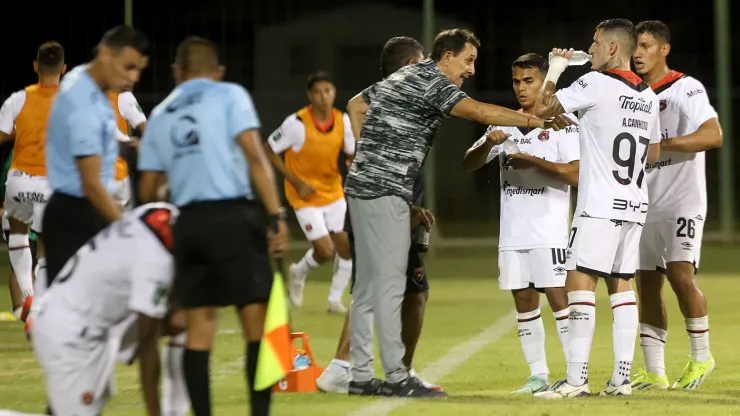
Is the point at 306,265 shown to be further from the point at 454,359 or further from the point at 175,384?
the point at 175,384

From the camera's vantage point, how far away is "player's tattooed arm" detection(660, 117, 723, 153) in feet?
26.2

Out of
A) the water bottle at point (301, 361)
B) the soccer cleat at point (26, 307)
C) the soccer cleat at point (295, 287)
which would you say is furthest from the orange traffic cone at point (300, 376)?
the soccer cleat at point (295, 287)

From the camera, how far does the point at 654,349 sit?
8070 mm

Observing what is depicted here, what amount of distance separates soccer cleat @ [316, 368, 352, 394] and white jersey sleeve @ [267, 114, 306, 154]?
4.48 metres

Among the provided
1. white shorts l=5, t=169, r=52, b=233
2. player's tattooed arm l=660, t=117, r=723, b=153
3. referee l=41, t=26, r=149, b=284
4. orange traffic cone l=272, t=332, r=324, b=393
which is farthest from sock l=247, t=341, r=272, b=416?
white shorts l=5, t=169, r=52, b=233

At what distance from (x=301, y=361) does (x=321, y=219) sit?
178 inches

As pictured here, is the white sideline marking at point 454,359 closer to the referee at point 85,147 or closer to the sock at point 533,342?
the sock at point 533,342

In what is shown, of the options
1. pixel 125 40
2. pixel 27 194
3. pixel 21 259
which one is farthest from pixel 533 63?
Result: pixel 21 259

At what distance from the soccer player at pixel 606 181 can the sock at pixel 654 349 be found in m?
0.55

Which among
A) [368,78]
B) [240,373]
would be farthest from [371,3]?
[240,373]

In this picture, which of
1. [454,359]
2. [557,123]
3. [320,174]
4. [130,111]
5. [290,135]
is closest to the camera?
[557,123]

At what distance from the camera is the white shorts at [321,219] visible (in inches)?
485

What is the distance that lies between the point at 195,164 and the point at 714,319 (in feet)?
21.7

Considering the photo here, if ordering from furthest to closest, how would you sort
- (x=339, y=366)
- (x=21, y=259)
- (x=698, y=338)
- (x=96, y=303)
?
(x=21, y=259), (x=698, y=338), (x=339, y=366), (x=96, y=303)
